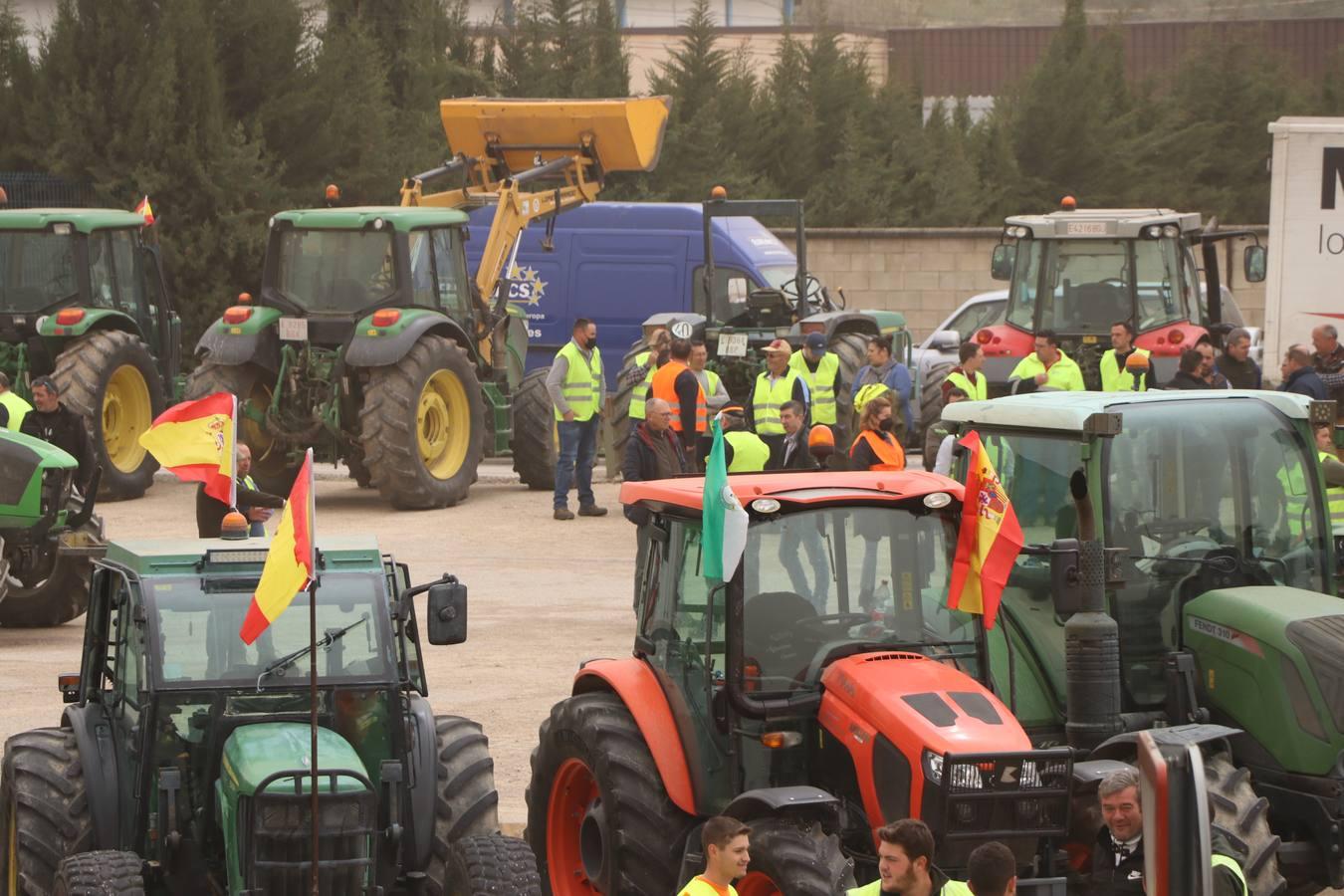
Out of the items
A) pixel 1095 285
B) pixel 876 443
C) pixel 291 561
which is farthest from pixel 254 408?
pixel 291 561

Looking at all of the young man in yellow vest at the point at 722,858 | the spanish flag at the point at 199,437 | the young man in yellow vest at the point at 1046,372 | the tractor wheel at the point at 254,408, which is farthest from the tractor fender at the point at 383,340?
the young man in yellow vest at the point at 722,858

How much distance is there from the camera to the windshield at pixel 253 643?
7.60m

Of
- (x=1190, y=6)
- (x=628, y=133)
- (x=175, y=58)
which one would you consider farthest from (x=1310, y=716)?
(x=1190, y=6)

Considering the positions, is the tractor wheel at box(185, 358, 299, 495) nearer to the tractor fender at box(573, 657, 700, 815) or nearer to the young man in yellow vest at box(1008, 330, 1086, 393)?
the young man in yellow vest at box(1008, 330, 1086, 393)

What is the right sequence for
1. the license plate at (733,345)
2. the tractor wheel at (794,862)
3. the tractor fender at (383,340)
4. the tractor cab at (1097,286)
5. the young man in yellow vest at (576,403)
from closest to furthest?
the tractor wheel at (794,862) → the tractor fender at (383,340) → the young man in yellow vest at (576,403) → the tractor cab at (1097,286) → the license plate at (733,345)

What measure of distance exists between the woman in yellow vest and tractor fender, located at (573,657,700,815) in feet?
13.5

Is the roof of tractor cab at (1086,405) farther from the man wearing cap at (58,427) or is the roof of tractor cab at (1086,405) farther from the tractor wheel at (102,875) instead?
the man wearing cap at (58,427)

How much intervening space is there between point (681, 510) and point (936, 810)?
1588mm

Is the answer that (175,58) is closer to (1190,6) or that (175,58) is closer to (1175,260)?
(1175,260)

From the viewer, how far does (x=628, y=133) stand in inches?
843

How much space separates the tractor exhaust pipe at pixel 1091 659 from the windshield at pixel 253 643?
96.8 inches

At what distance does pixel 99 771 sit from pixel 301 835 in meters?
1.02

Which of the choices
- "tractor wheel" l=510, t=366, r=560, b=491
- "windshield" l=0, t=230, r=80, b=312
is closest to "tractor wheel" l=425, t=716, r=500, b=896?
"tractor wheel" l=510, t=366, r=560, b=491

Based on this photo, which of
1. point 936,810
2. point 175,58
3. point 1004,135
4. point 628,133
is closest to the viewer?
point 936,810
